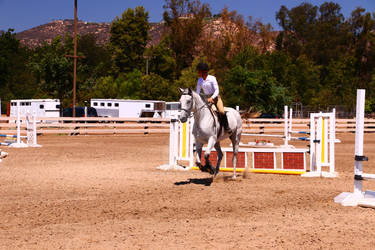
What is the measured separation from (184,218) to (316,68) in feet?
222

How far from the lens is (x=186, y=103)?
32.1ft

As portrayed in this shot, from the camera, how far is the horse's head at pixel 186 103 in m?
9.67

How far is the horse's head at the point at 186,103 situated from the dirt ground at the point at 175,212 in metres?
1.44

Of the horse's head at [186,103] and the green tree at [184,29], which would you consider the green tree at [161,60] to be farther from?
the horse's head at [186,103]

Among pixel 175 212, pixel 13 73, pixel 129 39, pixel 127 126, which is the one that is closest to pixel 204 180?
pixel 175 212

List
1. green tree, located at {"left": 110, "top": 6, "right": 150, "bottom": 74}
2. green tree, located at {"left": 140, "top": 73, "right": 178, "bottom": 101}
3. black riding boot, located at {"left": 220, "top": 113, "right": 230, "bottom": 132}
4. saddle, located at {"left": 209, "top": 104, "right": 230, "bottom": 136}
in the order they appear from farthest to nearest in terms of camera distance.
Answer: green tree, located at {"left": 110, "top": 6, "right": 150, "bottom": 74} < green tree, located at {"left": 140, "top": 73, "right": 178, "bottom": 101} < black riding boot, located at {"left": 220, "top": 113, "right": 230, "bottom": 132} < saddle, located at {"left": 209, "top": 104, "right": 230, "bottom": 136}

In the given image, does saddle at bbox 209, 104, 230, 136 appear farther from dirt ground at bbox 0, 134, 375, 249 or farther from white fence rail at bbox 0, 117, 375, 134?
white fence rail at bbox 0, 117, 375, 134

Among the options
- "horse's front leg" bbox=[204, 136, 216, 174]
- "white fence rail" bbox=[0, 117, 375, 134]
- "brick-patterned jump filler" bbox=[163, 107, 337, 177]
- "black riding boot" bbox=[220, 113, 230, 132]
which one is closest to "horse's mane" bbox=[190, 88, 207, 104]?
"black riding boot" bbox=[220, 113, 230, 132]

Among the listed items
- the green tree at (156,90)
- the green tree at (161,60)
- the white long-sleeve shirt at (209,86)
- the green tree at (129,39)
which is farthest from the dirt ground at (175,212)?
the green tree at (129,39)

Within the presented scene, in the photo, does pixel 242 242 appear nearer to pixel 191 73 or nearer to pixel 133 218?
pixel 133 218

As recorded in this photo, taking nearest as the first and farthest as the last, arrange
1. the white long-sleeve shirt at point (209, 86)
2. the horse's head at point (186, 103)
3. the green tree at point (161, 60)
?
the horse's head at point (186, 103) < the white long-sleeve shirt at point (209, 86) < the green tree at point (161, 60)

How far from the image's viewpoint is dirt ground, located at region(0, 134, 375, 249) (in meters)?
5.41

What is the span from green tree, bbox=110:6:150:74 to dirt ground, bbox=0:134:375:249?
68.0m

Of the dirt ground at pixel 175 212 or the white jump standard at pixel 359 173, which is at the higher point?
the white jump standard at pixel 359 173
